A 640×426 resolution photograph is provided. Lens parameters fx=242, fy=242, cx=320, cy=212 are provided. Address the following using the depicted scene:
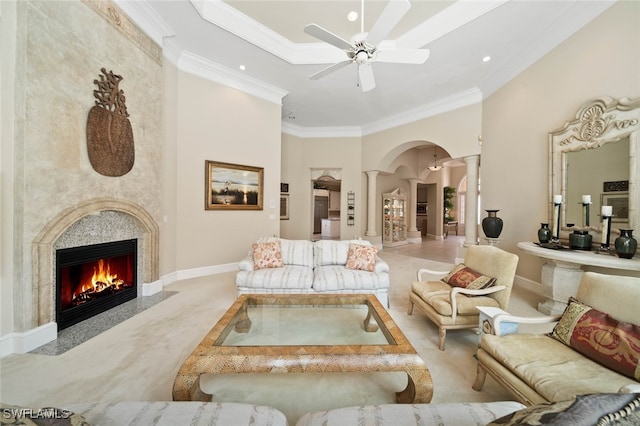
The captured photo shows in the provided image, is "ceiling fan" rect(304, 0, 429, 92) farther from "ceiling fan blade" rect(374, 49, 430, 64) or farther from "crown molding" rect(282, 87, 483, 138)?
"crown molding" rect(282, 87, 483, 138)

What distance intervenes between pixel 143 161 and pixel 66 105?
3.41 feet

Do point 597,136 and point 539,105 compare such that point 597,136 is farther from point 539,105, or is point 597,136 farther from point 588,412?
point 588,412

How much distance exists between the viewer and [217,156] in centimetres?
468

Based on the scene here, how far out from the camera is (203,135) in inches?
177

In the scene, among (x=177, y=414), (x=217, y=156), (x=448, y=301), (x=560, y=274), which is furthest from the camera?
(x=217, y=156)

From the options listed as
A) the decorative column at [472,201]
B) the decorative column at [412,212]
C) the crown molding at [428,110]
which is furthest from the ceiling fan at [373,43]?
the decorative column at [412,212]

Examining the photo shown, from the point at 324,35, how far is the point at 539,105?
3541 mm

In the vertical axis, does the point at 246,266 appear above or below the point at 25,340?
above

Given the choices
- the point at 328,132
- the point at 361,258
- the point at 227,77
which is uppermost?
the point at 227,77

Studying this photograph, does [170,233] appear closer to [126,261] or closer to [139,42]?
[126,261]

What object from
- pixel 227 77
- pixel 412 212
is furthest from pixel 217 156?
pixel 412 212

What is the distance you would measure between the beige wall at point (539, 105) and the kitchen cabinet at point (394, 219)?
143 inches

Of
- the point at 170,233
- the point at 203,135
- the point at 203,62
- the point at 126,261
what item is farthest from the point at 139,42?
the point at 126,261

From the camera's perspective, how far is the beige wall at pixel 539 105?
269 centimetres
